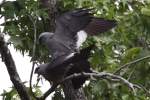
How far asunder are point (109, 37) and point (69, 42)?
0.88 metres

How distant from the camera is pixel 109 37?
443 centimetres

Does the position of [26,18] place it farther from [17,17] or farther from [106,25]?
[106,25]

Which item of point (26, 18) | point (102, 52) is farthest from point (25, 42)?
point (102, 52)

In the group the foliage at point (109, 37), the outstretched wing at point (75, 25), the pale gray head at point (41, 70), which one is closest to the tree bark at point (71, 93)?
the foliage at point (109, 37)

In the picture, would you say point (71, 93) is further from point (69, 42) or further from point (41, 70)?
point (41, 70)

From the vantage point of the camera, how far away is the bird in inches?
127

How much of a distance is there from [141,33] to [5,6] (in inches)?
45.6

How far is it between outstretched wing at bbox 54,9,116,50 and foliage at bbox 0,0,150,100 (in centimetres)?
22

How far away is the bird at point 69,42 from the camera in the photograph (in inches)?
127

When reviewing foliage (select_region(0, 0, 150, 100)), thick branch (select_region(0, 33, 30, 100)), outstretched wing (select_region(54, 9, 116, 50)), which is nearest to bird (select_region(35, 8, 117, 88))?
outstretched wing (select_region(54, 9, 116, 50))

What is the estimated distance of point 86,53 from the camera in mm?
3068

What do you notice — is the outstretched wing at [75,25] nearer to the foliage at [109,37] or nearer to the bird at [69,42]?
the bird at [69,42]

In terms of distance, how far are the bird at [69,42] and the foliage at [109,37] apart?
24cm

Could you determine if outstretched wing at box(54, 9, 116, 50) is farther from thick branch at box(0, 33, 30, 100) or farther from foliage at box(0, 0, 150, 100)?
thick branch at box(0, 33, 30, 100)
